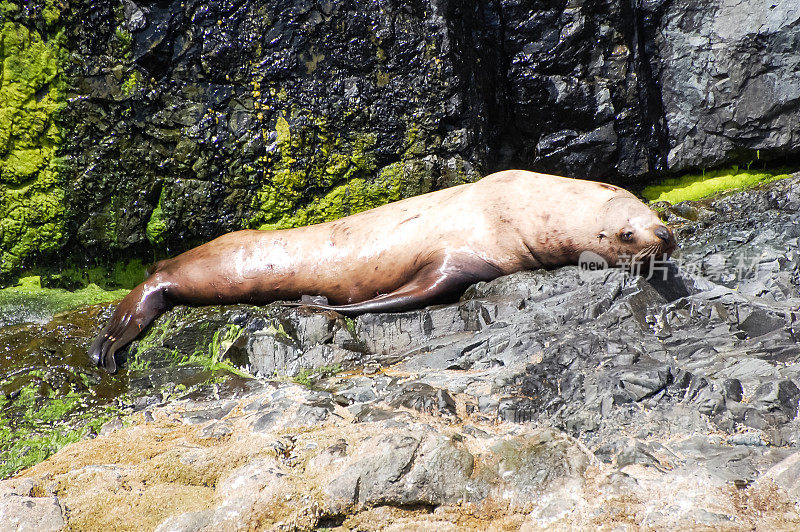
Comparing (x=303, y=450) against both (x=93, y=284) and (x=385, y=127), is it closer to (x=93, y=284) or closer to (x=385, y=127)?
(x=385, y=127)

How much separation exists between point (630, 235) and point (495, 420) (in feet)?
6.98

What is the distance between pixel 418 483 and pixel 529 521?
391 millimetres

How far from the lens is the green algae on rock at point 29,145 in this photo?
508cm

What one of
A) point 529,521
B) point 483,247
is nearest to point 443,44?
point 483,247

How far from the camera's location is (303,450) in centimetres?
256

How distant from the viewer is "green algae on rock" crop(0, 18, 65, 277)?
16.7 ft

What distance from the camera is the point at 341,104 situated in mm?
5500

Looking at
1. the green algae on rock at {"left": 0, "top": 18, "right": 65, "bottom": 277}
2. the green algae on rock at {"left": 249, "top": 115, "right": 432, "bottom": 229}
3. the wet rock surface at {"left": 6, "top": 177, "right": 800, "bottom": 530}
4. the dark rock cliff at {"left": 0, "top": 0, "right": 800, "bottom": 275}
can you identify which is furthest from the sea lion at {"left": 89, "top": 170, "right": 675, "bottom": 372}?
the green algae on rock at {"left": 0, "top": 18, "right": 65, "bottom": 277}

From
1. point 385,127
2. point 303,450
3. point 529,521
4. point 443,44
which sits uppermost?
point 443,44

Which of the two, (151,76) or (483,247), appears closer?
(483,247)

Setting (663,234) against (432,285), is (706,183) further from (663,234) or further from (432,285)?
(432,285)

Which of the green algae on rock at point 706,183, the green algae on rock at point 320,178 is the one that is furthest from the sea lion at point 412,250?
the green algae on rock at point 706,183

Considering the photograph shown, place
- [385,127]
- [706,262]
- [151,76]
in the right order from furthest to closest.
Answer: [385,127] < [151,76] < [706,262]

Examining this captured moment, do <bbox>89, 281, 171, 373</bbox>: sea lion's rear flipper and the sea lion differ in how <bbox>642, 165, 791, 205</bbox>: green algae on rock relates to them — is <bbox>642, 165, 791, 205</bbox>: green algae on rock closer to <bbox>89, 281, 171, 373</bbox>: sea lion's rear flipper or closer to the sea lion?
the sea lion
